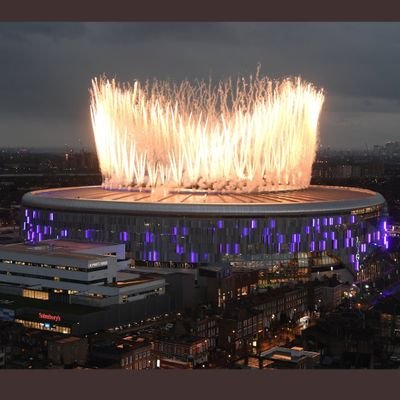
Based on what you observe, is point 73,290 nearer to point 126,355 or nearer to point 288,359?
point 126,355

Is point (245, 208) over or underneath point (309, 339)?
over

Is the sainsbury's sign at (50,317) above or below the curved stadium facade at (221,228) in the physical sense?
below

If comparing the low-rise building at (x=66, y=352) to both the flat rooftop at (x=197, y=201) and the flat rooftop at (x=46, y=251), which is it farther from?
the flat rooftop at (x=197, y=201)

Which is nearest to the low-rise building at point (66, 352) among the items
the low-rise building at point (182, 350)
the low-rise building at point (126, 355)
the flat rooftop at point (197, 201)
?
Answer: the low-rise building at point (126, 355)

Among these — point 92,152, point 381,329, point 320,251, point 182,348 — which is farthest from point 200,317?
point 92,152

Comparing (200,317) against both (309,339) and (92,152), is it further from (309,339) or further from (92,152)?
(92,152)

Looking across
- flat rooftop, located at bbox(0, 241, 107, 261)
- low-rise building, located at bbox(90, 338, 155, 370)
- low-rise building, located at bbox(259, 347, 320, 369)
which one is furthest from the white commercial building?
low-rise building, located at bbox(259, 347, 320, 369)
